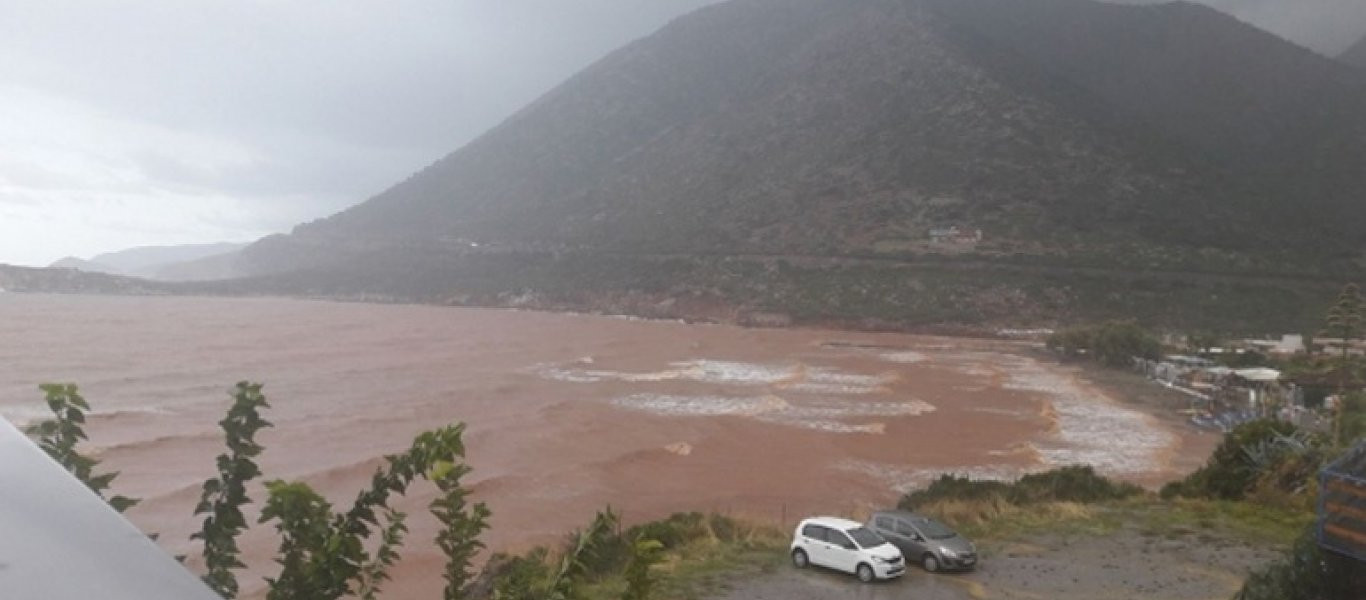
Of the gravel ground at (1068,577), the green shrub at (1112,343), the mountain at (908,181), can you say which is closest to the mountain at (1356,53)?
the mountain at (908,181)

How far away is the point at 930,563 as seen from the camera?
13.3 meters

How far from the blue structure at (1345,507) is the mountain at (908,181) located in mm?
60012

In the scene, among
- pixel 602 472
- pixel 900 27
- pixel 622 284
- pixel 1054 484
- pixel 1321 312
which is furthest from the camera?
pixel 900 27

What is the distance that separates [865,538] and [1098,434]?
1914 centimetres

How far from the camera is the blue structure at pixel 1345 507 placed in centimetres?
744

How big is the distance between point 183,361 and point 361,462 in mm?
23948

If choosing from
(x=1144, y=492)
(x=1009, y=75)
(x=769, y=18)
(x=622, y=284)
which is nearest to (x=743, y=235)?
(x=622, y=284)

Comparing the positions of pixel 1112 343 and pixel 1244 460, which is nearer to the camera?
pixel 1244 460

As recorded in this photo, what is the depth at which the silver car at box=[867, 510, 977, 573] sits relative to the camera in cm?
1312

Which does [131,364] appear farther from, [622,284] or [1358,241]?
[1358,241]

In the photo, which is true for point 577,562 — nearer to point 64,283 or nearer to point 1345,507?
point 1345,507

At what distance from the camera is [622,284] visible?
85.3 m

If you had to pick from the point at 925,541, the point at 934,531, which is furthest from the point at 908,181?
the point at 925,541

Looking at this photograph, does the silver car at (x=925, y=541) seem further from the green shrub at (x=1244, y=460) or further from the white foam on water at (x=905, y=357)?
the white foam on water at (x=905, y=357)
